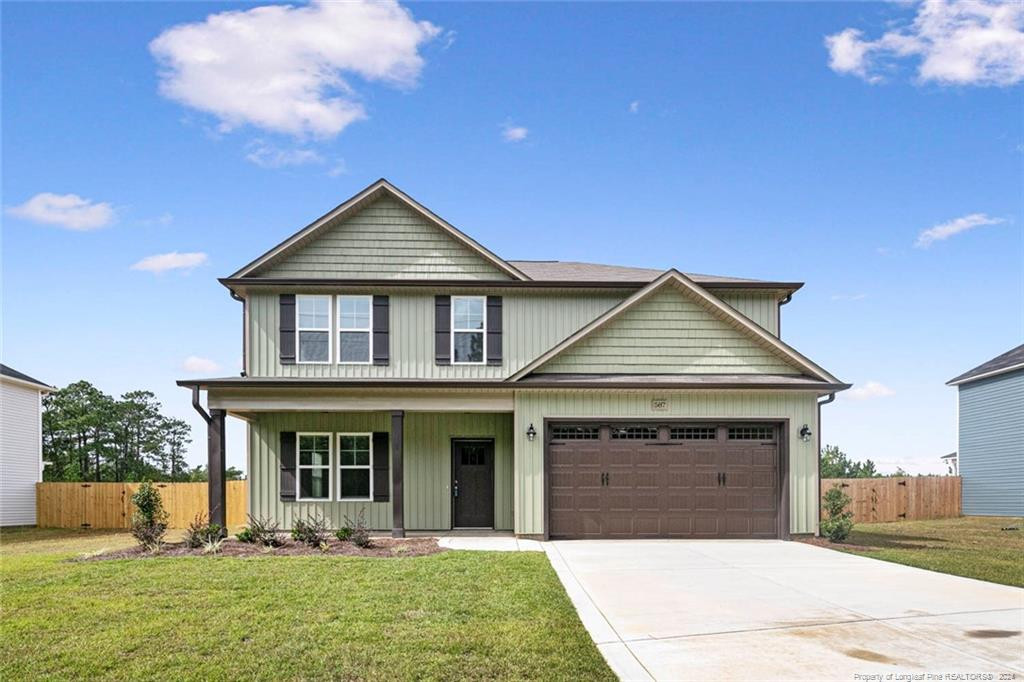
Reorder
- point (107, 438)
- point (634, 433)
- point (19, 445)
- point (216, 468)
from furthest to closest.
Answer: point (107, 438), point (19, 445), point (634, 433), point (216, 468)

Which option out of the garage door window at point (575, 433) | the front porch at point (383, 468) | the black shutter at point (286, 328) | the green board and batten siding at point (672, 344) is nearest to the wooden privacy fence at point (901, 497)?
the green board and batten siding at point (672, 344)

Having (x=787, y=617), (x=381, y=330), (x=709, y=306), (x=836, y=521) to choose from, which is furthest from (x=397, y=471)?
(x=787, y=617)

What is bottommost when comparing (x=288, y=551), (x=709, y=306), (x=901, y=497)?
(x=901, y=497)

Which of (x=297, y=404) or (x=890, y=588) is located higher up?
(x=297, y=404)

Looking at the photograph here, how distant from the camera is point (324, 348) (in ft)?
64.4

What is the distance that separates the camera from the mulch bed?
49.5 feet

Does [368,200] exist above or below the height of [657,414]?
above

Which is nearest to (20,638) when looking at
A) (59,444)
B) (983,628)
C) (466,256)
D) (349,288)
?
(983,628)

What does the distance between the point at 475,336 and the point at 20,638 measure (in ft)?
39.5

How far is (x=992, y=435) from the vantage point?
2892cm

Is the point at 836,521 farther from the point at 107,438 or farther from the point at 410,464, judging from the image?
the point at 107,438

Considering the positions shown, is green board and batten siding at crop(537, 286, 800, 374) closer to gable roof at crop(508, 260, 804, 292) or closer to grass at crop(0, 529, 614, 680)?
gable roof at crop(508, 260, 804, 292)

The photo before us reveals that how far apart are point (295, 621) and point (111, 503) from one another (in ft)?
66.3

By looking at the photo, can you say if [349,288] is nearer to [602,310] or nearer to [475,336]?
[475,336]
